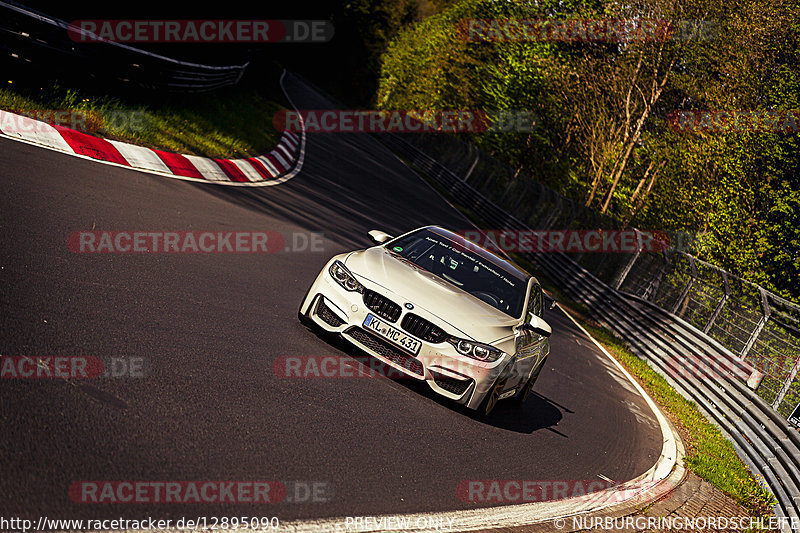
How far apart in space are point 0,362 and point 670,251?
56.9ft

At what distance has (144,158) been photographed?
13.3 m

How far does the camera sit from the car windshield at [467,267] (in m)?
8.28

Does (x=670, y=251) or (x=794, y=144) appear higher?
(x=794, y=144)

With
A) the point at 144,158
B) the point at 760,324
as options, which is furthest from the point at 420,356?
the point at 760,324

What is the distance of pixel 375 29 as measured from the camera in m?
84.4

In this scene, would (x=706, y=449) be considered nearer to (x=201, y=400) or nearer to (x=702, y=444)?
(x=702, y=444)

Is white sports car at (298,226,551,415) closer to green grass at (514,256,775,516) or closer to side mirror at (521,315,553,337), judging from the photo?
side mirror at (521,315,553,337)

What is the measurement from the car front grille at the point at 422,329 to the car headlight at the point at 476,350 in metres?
0.11

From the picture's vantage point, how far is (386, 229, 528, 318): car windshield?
8.28 metres

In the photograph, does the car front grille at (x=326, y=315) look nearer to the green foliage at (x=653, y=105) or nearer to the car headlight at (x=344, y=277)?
the car headlight at (x=344, y=277)

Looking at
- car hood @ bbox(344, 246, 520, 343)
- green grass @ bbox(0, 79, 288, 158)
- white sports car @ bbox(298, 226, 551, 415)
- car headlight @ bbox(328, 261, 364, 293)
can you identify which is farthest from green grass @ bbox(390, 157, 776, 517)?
green grass @ bbox(0, 79, 288, 158)

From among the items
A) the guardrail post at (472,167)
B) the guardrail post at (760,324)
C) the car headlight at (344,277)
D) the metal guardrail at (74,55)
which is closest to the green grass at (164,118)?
the metal guardrail at (74,55)

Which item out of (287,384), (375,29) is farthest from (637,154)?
(375,29)

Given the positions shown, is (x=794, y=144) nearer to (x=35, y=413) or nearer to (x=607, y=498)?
(x=607, y=498)
